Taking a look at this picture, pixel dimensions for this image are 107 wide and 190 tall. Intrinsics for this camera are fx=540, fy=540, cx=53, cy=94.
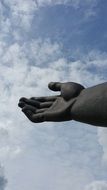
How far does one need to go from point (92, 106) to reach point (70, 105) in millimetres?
577

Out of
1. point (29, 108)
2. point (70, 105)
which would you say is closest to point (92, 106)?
point (70, 105)

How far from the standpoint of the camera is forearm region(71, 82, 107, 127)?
10039 mm

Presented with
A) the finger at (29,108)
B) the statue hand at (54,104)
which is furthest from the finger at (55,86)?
the finger at (29,108)

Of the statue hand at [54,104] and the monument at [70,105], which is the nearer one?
the monument at [70,105]

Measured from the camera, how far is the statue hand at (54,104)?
10672mm

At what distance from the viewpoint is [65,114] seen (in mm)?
10664

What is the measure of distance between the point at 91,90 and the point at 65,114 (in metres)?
0.71

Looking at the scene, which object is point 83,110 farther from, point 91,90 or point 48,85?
point 48,85

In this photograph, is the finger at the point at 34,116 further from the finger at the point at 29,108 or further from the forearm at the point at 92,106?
the forearm at the point at 92,106

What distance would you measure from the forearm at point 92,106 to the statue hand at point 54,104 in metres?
0.16

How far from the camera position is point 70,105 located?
10602 mm

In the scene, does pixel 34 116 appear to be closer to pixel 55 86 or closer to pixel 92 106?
pixel 55 86

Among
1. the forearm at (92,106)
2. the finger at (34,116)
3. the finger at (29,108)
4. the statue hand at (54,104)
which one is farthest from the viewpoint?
the finger at (29,108)

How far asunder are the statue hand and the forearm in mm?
159
